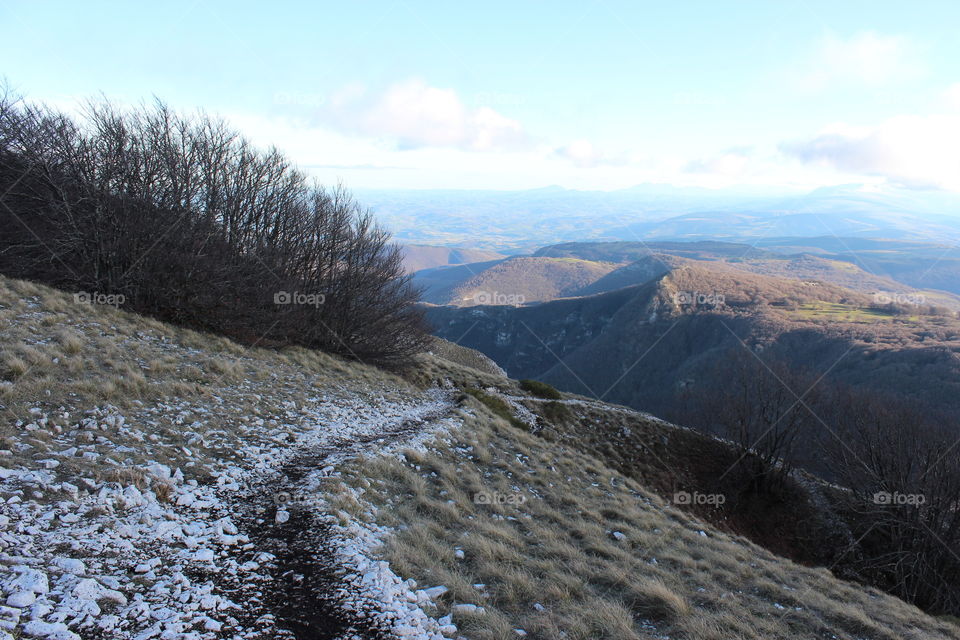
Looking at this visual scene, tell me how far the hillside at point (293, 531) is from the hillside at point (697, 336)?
2653 inches

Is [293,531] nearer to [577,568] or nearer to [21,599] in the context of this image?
[21,599]

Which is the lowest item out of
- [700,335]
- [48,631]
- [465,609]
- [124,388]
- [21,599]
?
[700,335]

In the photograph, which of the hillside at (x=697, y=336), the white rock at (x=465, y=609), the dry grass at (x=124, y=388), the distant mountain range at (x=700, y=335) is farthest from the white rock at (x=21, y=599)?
the hillside at (x=697, y=336)

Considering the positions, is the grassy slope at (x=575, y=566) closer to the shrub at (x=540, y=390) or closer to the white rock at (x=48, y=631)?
the white rock at (x=48, y=631)

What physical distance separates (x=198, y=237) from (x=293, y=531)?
19983 mm

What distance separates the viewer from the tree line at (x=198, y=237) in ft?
61.9

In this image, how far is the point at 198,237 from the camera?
862 inches

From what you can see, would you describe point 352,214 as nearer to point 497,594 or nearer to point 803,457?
point 497,594

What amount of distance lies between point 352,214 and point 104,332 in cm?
2067

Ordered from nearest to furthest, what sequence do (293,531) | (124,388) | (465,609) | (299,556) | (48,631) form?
1. (48,631)
2. (465,609)
3. (299,556)
4. (293,531)
5. (124,388)

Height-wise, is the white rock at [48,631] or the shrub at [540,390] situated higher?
the white rock at [48,631]

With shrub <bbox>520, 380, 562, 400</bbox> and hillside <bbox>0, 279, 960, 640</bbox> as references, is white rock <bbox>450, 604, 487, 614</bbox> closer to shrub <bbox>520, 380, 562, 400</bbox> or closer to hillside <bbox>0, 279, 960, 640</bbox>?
hillside <bbox>0, 279, 960, 640</bbox>

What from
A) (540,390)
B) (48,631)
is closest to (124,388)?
(48,631)

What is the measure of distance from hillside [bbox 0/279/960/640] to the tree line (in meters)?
3.88
